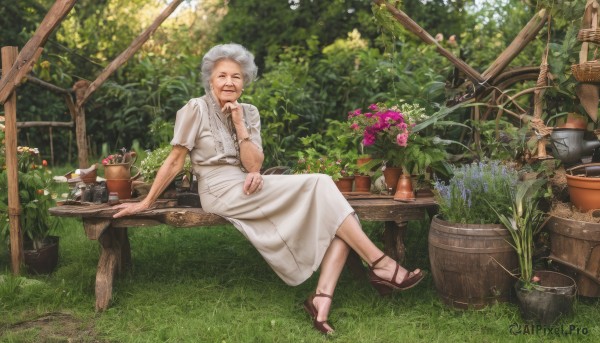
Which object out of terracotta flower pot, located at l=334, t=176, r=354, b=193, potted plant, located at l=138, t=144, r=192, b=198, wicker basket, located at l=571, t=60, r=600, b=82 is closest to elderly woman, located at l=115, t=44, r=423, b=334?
potted plant, located at l=138, t=144, r=192, b=198

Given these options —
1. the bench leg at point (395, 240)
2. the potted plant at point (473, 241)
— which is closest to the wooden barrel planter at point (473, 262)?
the potted plant at point (473, 241)

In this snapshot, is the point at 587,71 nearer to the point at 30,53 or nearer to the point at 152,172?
the point at 152,172

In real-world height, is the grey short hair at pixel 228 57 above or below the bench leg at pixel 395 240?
above

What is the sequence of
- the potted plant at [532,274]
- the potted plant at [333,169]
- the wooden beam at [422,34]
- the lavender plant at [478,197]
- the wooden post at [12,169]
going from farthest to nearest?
the wooden beam at [422,34]
the potted plant at [333,169]
the wooden post at [12,169]
the lavender plant at [478,197]
the potted plant at [532,274]

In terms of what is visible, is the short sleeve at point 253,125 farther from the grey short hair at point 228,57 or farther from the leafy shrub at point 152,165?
the leafy shrub at point 152,165

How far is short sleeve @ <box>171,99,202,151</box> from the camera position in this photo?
11.8 ft

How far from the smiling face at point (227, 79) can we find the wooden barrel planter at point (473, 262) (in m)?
1.52

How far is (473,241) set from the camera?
10.9 ft

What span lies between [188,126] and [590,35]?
262 cm

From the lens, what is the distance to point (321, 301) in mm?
3451

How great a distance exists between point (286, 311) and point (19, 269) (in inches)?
81.6

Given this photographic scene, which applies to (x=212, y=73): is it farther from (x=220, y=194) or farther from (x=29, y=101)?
(x=29, y=101)

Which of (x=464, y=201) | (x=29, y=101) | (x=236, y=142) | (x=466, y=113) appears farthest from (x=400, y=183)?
(x=29, y=101)

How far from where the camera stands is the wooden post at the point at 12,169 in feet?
13.7
